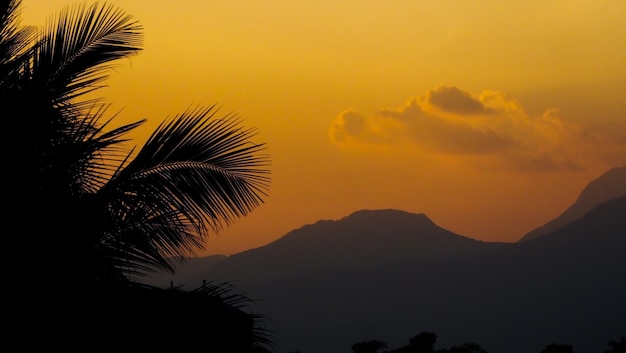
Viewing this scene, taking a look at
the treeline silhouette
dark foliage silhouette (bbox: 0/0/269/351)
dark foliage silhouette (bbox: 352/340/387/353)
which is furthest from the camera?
dark foliage silhouette (bbox: 352/340/387/353)

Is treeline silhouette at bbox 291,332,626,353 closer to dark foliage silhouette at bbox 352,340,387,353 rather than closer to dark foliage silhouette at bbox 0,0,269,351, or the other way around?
dark foliage silhouette at bbox 352,340,387,353

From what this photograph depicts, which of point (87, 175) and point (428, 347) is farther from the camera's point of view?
point (428, 347)

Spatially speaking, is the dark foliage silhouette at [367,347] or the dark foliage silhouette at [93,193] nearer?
the dark foliage silhouette at [93,193]

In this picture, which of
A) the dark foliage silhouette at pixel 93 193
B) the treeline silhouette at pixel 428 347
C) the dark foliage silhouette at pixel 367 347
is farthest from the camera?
the dark foliage silhouette at pixel 367 347

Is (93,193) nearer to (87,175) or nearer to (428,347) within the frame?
(87,175)

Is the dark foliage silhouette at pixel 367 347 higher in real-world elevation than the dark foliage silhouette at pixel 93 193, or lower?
higher

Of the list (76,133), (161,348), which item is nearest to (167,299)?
(161,348)

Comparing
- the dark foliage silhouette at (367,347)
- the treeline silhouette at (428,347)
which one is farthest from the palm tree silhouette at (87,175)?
the dark foliage silhouette at (367,347)

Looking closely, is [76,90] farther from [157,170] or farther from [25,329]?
[25,329]

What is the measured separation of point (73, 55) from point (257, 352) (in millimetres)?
2660

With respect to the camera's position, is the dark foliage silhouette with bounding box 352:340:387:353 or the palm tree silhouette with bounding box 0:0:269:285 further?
the dark foliage silhouette with bounding box 352:340:387:353

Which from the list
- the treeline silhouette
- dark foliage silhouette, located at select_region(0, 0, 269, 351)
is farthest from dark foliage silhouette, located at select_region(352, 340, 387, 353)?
dark foliage silhouette, located at select_region(0, 0, 269, 351)

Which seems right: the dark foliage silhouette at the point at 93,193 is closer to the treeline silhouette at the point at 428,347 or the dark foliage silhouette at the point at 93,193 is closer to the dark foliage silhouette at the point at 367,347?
the treeline silhouette at the point at 428,347

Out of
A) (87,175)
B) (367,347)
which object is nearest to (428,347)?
(367,347)
